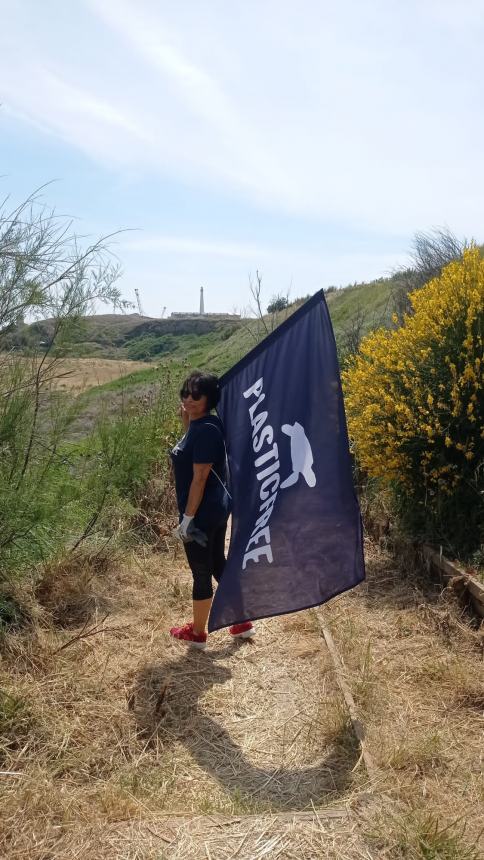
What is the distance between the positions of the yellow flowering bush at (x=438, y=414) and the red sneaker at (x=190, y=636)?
2313 mm

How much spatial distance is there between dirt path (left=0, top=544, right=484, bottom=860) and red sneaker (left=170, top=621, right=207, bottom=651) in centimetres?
7

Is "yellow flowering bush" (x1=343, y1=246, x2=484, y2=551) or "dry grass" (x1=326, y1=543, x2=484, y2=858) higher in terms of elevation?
"yellow flowering bush" (x1=343, y1=246, x2=484, y2=551)

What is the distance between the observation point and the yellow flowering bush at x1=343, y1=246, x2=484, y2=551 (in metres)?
6.00

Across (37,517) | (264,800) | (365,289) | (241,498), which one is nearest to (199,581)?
(241,498)

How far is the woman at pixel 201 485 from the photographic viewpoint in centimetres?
446

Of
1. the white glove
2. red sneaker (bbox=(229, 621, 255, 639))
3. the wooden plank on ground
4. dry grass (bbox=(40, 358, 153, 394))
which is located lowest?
red sneaker (bbox=(229, 621, 255, 639))

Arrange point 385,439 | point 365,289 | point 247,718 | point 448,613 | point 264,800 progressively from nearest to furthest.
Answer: point 264,800
point 247,718
point 448,613
point 385,439
point 365,289

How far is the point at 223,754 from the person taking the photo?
12.3ft

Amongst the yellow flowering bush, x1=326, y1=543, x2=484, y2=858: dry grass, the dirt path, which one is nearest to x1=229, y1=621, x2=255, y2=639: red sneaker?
the dirt path

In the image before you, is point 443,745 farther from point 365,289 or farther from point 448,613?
point 365,289

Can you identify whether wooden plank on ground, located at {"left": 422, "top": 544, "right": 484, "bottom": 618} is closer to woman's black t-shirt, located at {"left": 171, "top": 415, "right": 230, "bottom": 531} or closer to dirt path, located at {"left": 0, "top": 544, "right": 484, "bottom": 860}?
dirt path, located at {"left": 0, "top": 544, "right": 484, "bottom": 860}

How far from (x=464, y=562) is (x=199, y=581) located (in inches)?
90.3

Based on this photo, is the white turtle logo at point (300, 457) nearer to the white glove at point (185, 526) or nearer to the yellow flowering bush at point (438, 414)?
the white glove at point (185, 526)

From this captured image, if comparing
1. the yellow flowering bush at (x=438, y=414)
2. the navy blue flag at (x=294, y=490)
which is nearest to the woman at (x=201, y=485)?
the navy blue flag at (x=294, y=490)
